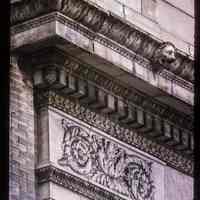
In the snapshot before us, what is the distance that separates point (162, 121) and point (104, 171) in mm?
1411

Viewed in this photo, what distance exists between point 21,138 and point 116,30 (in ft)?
5.91

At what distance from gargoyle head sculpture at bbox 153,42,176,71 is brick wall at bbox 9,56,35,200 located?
1781 mm

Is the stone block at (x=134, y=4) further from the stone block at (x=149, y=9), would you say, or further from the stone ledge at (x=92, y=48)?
the stone ledge at (x=92, y=48)

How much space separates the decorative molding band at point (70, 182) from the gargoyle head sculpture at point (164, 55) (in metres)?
1.82

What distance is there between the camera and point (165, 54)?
2866 centimetres

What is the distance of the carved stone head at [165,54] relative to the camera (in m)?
28.6

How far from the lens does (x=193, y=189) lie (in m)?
29.2

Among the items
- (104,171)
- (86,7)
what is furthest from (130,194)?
(86,7)

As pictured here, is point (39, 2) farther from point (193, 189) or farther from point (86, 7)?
point (193, 189)

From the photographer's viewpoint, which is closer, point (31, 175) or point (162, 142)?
point (31, 175)

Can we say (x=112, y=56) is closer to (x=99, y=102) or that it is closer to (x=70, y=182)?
(x=99, y=102)

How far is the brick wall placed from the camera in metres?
27.0

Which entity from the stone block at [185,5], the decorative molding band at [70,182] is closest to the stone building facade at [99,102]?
the decorative molding band at [70,182]

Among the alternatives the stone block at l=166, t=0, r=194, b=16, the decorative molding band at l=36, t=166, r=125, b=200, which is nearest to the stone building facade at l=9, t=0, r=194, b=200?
the decorative molding band at l=36, t=166, r=125, b=200
